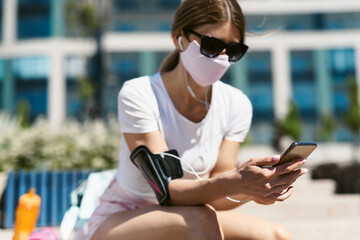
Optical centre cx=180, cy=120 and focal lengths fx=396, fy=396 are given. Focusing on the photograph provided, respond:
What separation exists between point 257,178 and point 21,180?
173 inches

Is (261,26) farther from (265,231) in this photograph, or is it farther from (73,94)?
(73,94)

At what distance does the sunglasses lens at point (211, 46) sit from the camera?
4.99 feet

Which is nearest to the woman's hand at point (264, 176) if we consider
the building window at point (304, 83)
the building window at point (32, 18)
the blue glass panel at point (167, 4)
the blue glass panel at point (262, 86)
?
the blue glass panel at point (262, 86)

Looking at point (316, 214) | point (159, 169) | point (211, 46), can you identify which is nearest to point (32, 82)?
point (316, 214)

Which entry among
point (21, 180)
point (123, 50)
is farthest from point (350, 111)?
point (21, 180)

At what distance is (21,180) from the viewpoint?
16.2 ft

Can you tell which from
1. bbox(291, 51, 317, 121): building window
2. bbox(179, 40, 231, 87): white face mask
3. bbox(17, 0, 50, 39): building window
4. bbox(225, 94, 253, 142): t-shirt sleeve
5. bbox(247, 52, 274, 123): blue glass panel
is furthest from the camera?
bbox(291, 51, 317, 121): building window

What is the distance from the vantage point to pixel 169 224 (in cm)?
135

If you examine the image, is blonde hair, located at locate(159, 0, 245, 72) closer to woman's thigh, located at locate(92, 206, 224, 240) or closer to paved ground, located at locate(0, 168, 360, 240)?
woman's thigh, located at locate(92, 206, 224, 240)

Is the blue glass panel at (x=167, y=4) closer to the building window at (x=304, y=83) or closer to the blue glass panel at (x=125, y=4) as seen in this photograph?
the blue glass panel at (x=125, y=4)

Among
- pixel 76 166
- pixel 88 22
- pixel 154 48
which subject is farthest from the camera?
pixel 154 48

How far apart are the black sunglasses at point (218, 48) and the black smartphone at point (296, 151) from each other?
540 millimetres

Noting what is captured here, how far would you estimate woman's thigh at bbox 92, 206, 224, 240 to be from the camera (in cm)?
133

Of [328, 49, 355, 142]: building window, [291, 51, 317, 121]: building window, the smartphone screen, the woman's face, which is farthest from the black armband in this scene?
[328, 49, 355, 142]: building window
